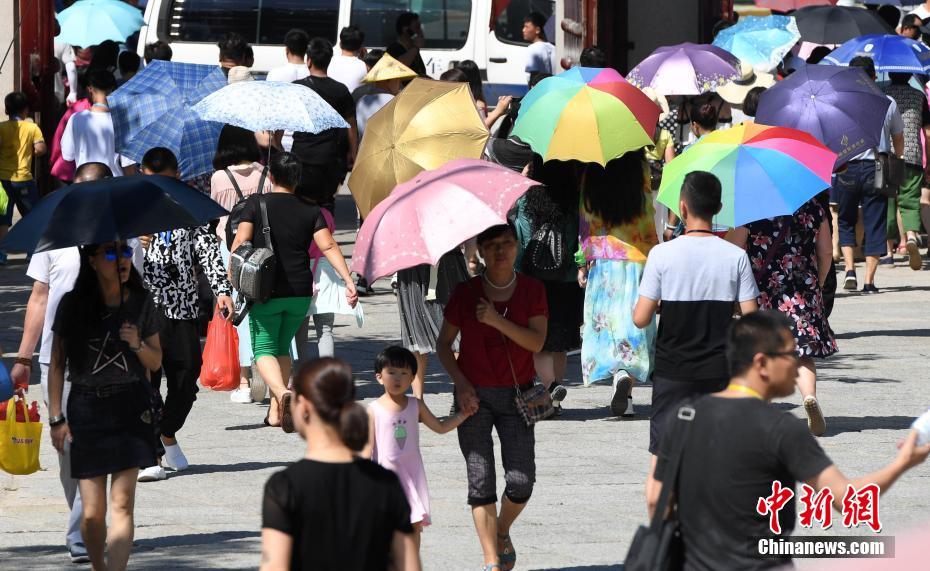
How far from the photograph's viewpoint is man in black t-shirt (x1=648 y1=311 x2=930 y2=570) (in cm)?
491

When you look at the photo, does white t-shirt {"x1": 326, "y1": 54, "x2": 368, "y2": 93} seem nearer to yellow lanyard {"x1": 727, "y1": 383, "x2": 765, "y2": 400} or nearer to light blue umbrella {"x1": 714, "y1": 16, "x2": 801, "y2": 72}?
light blue umbrella {"x1": 714, "y1": 16, "x2": 801, "y2": 72}

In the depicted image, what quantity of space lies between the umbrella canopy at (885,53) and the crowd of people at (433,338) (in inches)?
117

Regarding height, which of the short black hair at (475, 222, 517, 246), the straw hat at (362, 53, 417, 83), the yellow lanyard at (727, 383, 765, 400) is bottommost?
the yellow lanyard at (727, 383, 765, 400)

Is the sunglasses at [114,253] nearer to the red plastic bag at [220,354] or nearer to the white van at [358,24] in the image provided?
the red plastic bag at [220,354]

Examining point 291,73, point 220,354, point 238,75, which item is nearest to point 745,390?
point 220,354

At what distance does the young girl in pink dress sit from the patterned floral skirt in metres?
3.72

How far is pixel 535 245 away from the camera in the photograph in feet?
34.7

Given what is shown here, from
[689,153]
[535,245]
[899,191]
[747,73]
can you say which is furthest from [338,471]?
[899,191]

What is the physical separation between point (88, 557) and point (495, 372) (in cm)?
191

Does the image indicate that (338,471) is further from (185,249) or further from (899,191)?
(899,191)

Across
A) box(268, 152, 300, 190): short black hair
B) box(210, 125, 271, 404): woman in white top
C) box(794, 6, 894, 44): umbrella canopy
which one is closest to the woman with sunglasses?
box(268, 152, 300, 190): short black hair

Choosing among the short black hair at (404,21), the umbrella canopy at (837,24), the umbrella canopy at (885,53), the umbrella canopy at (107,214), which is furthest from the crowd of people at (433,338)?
the umbrella canopy at (837,24)

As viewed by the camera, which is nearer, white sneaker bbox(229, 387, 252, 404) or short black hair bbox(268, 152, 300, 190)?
short black hair bbox(268, 152, 300, 190)

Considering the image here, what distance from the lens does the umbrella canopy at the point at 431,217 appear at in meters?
6.95
